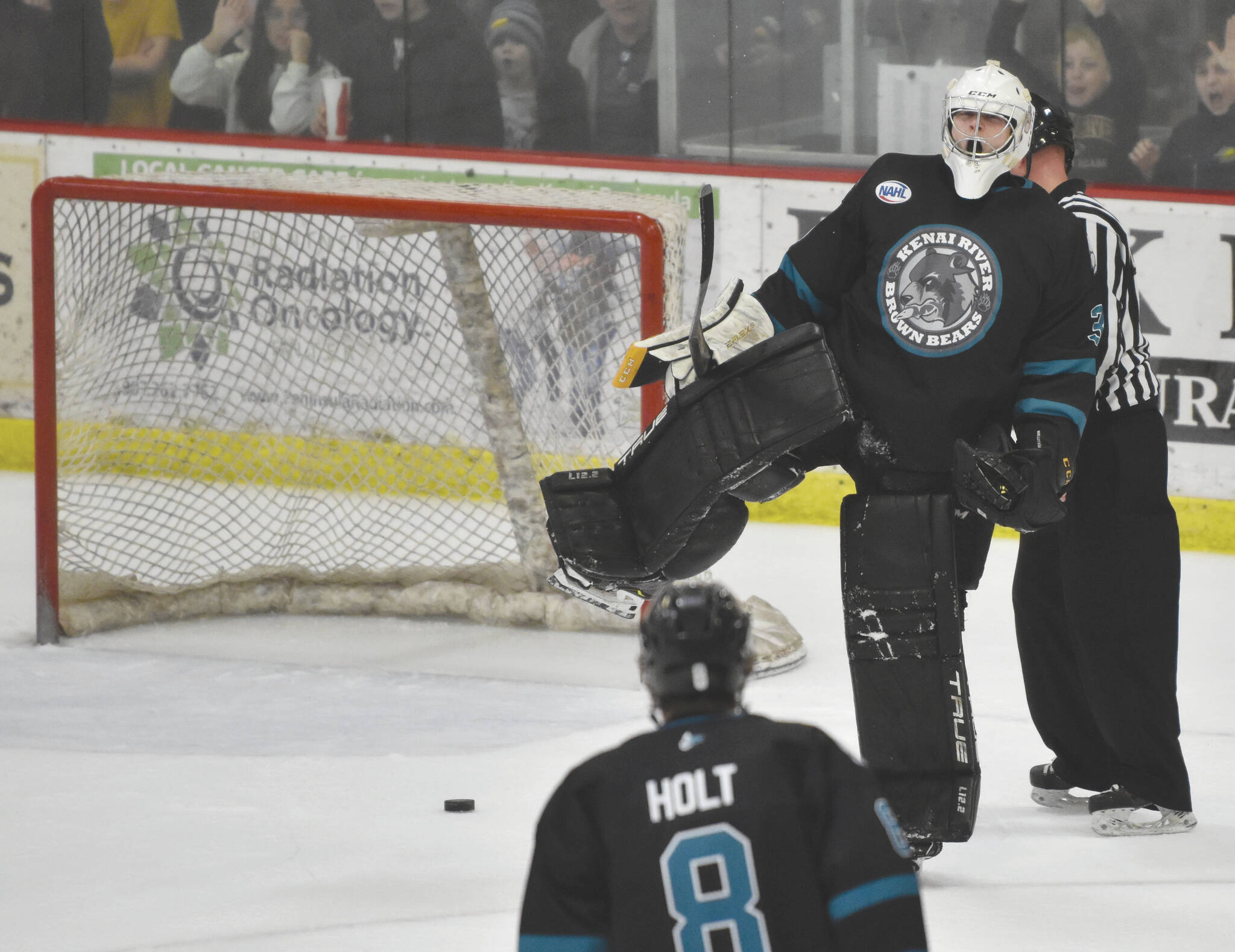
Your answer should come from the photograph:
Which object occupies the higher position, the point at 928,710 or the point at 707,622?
the point at 707,622

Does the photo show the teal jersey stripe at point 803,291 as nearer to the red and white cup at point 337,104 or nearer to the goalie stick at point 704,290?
the goalie stick at point 704,290

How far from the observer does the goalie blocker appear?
251 centimetres

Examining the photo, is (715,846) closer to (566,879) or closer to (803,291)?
(566,879)

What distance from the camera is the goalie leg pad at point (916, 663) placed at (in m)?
2.54

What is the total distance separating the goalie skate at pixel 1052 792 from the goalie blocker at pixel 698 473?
83 centimetres

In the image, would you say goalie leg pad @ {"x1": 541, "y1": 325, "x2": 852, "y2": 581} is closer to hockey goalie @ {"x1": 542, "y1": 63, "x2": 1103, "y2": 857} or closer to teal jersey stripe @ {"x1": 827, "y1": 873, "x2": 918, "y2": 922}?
hockey goalie @ {"x1": 542, "y1": 63, "x2": 1103, "y2": 857}

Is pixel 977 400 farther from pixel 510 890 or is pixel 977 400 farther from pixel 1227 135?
pixel 1227 135

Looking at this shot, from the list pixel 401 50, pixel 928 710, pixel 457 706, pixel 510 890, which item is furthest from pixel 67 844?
pixel 401 50

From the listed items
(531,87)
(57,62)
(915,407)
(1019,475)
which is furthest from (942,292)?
(57,62)

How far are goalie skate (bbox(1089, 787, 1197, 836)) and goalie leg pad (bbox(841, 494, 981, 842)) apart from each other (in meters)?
0.52

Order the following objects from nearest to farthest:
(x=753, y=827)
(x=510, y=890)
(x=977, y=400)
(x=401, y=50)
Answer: (x=753, y=827) < (x=977, y=400) < (x=510, y=890) < (x=401, y=50)

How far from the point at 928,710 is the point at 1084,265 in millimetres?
673

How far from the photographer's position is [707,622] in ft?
4.94

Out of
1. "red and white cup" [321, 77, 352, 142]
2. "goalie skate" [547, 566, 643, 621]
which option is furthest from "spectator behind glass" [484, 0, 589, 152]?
"goalie skate" [547, 566, 643, 621]
